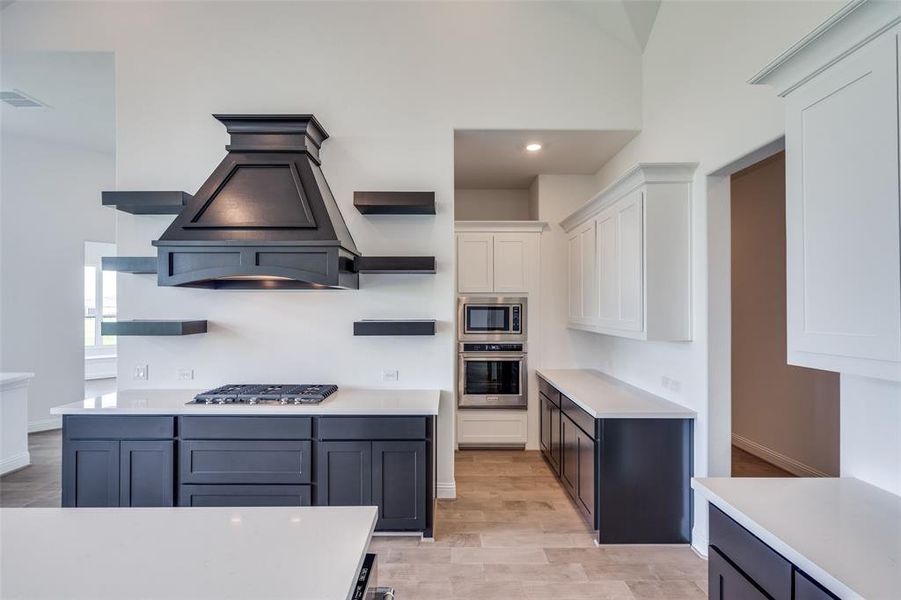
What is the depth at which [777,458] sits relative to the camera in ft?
13.2

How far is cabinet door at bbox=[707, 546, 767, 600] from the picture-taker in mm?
1360

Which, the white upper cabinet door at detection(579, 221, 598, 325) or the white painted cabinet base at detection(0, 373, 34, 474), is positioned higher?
the white upper cabinet door at detection(579, 221, 598, 325)

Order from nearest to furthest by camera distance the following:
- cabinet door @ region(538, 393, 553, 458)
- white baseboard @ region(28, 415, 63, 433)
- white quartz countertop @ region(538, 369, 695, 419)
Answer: white quartz countertop @ region(538, 369, 695, 419)
cabinet door @ region(538, 393, 553, 458)
white baseboard @ region(28, 415, 63, 433)

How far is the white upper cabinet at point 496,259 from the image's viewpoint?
447cm

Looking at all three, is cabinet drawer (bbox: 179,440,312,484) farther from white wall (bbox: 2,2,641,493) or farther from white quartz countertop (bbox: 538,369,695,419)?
white quartz countertop (bbox: 538,369,695,419)

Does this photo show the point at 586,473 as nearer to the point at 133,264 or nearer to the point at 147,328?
the point at 147,328

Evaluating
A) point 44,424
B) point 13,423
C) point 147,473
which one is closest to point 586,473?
point 147,473

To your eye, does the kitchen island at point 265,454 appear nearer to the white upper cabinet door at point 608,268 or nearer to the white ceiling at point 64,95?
the white upper cabinet door at point 608,268

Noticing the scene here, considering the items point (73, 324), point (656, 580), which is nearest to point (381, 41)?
point (656, 580)

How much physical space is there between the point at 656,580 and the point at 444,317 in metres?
2.13

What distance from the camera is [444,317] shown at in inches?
133

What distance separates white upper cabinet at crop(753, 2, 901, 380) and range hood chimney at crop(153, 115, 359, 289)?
2318mm

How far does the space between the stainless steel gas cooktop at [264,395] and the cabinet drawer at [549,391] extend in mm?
1919

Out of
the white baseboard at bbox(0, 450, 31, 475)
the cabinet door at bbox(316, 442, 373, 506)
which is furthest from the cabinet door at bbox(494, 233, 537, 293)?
the white baseboard at bbox(0, 450, 31, 475)
